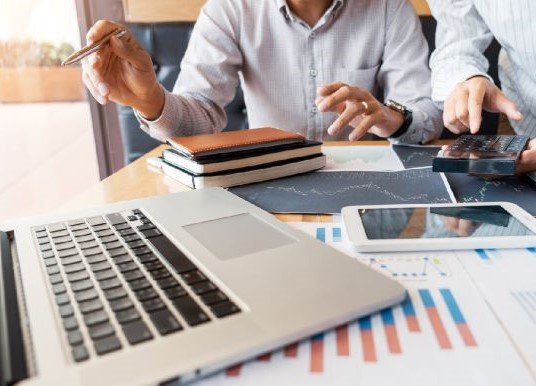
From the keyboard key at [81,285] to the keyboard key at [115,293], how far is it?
19 millimetres

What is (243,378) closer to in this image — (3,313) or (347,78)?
(3,313)

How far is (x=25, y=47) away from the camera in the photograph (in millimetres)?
1604

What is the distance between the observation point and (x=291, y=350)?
0.87ft

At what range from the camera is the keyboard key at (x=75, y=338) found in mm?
249

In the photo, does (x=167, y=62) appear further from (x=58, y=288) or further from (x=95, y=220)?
(x=58, y=288)

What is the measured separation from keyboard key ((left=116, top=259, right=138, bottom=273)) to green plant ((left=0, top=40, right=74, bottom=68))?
1.37 meters

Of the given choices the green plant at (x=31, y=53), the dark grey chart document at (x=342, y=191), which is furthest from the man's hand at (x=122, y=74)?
the green plant at (x=31, y=53)

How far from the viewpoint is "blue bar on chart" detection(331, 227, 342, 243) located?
0.43 m

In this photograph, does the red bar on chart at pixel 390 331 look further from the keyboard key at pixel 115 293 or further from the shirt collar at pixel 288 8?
the shirt collar at pixel 288 8

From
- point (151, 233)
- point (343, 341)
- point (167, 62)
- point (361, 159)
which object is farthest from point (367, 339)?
point (167, 62)

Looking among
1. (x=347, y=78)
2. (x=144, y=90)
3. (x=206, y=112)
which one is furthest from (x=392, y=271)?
(x=347, y=78)

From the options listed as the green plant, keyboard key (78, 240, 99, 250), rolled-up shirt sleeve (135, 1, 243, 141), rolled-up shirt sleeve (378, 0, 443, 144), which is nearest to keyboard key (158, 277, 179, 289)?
keyboard key (78, 240, 99, 250)

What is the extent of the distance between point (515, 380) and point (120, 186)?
0.53 m

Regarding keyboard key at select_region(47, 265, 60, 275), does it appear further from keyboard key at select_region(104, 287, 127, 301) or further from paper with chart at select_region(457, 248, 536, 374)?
paper with chart at select_region(457, 248, 536, 374)
